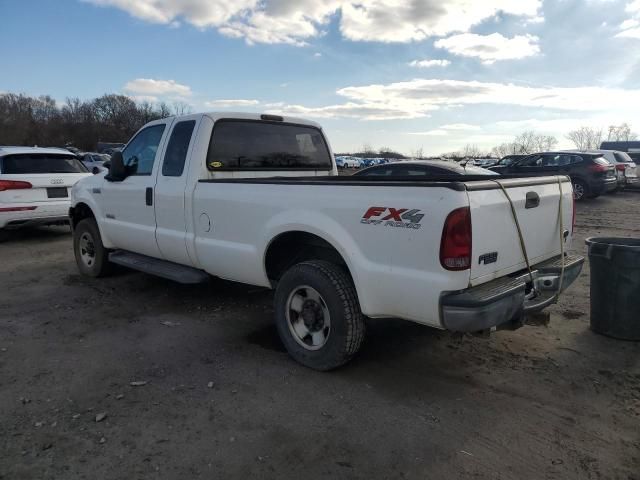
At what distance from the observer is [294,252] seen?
4.36 meters

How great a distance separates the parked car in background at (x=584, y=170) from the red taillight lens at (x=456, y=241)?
1482 centimetres

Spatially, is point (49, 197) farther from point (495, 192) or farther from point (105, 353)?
point (495, 192)

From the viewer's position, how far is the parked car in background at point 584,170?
16.6 metres

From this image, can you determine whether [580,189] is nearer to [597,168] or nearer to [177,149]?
[597,168]

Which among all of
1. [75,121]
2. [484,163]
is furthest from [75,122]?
[484,163]

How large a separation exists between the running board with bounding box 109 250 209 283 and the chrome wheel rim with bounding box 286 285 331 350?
127cm

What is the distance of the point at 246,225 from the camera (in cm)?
426

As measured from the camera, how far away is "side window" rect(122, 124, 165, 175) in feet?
17.9

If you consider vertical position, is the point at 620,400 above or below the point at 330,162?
below

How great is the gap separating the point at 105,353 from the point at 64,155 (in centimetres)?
683

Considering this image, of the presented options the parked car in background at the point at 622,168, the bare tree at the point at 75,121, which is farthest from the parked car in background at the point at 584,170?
the bare tree at the point at 75,121

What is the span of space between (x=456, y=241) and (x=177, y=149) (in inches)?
130

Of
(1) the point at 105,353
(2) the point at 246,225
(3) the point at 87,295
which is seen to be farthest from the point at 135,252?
(2) the point at 246,225

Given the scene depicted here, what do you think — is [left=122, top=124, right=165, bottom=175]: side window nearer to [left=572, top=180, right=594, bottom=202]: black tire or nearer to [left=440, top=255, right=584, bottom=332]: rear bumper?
[left=440, top=255, right=584, bottom=332]: rear bumper
